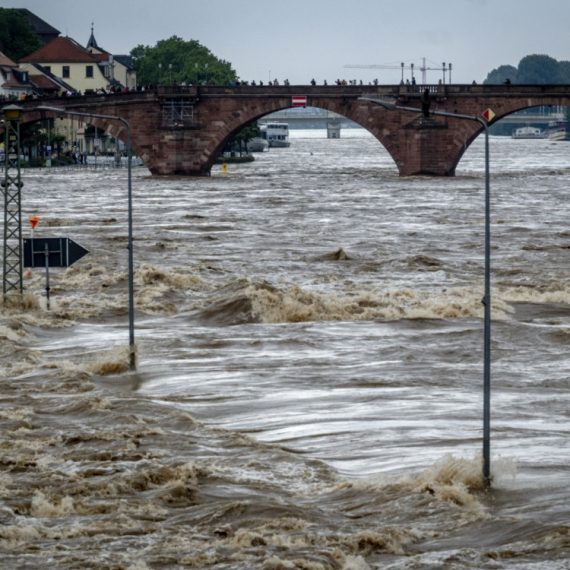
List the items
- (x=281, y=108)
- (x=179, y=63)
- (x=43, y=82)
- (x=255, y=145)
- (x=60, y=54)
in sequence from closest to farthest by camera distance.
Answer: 1. (x=281, y=108)
2. (x=43, y=82)
3. (x=60, y=54)
4. (x=179, y=63)
5. (x=255, y=145)

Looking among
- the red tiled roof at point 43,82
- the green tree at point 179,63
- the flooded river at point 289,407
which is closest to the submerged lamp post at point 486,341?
the flooded river at point 289,407

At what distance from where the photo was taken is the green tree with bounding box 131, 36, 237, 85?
141 metres

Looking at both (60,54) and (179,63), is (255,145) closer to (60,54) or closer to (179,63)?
(179,63)

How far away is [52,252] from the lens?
31578 mm

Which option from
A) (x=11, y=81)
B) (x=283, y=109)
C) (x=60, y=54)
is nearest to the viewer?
(x=283, y=109)

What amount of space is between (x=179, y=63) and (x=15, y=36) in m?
19.8

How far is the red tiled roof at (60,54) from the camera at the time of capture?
143m

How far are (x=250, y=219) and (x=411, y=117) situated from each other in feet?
101

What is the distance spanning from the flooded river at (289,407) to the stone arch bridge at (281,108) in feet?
113

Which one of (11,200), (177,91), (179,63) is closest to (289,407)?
(11,200)

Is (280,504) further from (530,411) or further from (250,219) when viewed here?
(250,219)

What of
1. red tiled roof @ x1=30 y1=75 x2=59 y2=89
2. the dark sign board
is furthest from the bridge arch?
the dark sign board

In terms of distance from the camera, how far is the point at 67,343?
31.8 m

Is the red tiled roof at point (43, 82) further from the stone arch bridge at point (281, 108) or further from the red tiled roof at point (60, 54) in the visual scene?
the stone arch bridge at point (281, 108)
